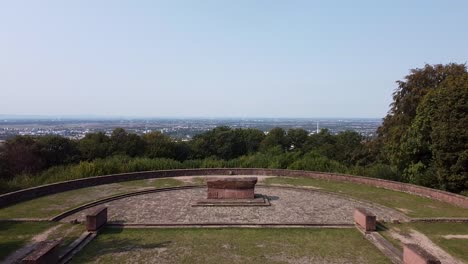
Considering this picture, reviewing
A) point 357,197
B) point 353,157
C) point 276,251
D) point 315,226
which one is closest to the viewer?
point 276,251

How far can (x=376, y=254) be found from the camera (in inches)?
429

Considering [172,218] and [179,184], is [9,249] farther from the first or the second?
[179,184]

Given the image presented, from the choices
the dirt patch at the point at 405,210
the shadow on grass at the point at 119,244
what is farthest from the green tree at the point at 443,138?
the shadow on grass at the point at 119,244

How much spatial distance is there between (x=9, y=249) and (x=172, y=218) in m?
5.86

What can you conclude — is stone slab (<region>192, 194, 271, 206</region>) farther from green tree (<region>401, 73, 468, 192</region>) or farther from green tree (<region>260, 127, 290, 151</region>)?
green tree (<region>260, 127, 290, 151</region>)

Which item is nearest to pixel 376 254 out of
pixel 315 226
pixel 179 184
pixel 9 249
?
pixel 315 226

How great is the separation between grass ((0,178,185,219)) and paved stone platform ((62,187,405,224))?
1.33 meters

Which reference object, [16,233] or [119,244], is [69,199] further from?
[119,244]

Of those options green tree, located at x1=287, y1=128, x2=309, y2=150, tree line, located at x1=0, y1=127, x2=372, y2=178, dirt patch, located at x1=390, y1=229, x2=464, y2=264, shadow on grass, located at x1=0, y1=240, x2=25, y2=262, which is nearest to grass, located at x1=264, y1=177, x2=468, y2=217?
dirt patch, located at x1=390, y1=229, x2=464, y2=264

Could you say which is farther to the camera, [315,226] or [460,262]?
[315,226]

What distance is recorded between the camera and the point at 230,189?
1767cm

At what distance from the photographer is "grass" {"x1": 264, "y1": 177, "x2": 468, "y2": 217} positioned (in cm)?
1611

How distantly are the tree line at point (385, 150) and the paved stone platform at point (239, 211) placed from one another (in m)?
6.28

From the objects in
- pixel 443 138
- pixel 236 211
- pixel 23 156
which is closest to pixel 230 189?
pixel 236 211
